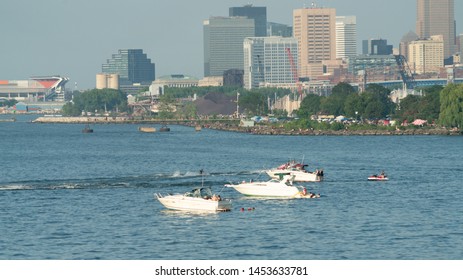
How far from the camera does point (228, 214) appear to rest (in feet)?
281

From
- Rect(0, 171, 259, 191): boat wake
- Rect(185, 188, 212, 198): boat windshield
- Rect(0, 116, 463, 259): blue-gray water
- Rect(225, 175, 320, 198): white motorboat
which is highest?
Rect(185, 188, 212, 198): boat windshield

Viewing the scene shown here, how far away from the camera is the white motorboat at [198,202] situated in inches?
3378

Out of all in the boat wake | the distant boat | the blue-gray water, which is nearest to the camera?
the blue-gray water

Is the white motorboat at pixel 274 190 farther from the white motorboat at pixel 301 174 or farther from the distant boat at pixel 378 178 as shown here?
the distant boat at pixel 378 178

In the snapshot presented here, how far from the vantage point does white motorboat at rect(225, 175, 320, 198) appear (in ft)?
320

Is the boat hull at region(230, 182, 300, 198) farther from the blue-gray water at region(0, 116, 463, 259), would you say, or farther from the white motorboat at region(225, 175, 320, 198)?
the blue-gray water at region(0, 116, 463, 259)

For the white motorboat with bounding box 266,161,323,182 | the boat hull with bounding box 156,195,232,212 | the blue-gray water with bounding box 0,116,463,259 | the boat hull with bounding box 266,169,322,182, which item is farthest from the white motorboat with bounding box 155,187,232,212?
the boat hull with bounding box 266,169,322,182

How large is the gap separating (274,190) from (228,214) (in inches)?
498

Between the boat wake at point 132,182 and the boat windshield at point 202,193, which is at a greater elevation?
the boat windshield at point 202,193

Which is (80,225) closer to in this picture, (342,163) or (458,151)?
(342,163)

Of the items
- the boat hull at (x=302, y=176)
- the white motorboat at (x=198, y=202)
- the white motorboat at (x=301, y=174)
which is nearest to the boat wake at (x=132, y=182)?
the white motorboat at (x=301, y=174)

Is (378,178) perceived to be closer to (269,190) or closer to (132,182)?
(269,190)

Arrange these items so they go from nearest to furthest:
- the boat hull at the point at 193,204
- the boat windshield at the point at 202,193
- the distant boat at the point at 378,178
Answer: the boat hull at the point at 193,204
the boat windshield at the point at 202,193
the distant boat at the point at 378,178

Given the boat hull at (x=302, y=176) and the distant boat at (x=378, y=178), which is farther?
the boat hull at (x=302, y=176)
